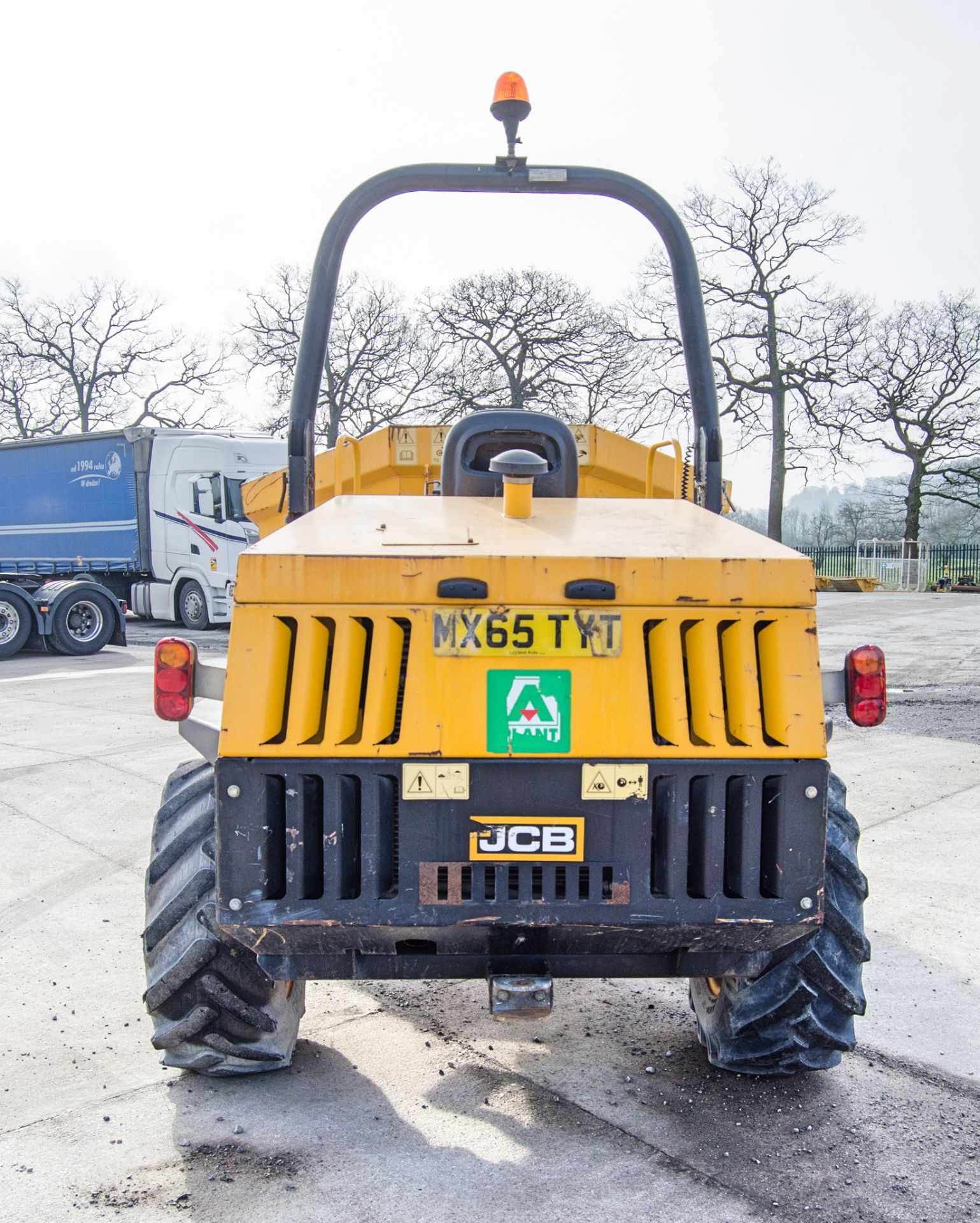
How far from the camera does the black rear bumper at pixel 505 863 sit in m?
2.54

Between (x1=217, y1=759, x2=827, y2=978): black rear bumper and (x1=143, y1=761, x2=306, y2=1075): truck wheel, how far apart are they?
19.0 inches

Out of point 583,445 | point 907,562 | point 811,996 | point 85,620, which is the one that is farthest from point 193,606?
point 907,562

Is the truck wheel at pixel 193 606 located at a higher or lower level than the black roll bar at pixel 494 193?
lower

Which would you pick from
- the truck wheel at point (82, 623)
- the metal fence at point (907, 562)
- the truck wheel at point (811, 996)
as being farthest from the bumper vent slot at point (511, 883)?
the metal fence at point (907, 562)

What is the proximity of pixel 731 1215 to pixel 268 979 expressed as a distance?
1355 millimetres

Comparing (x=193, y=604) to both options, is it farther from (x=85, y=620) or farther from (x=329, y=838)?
(x=329, y=838)

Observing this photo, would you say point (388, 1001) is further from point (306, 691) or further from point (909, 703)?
point (909, 703)

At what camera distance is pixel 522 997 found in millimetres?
2598

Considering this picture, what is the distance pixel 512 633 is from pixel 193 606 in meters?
17.5

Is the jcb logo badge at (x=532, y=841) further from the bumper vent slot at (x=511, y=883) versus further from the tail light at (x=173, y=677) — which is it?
the tail light at (x=173, y=677)

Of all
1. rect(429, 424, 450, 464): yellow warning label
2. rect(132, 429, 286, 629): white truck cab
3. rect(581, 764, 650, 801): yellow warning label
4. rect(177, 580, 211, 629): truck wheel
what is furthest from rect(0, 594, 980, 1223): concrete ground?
rect(177, 580, 211, 629): truck wheel

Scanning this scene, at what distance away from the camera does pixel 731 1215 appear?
8.55 ft

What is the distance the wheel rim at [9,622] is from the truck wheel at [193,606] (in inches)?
149

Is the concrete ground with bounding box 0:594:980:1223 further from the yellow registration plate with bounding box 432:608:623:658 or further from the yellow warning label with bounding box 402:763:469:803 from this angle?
the yellow registration plate with bounding box 432:608:623:658
